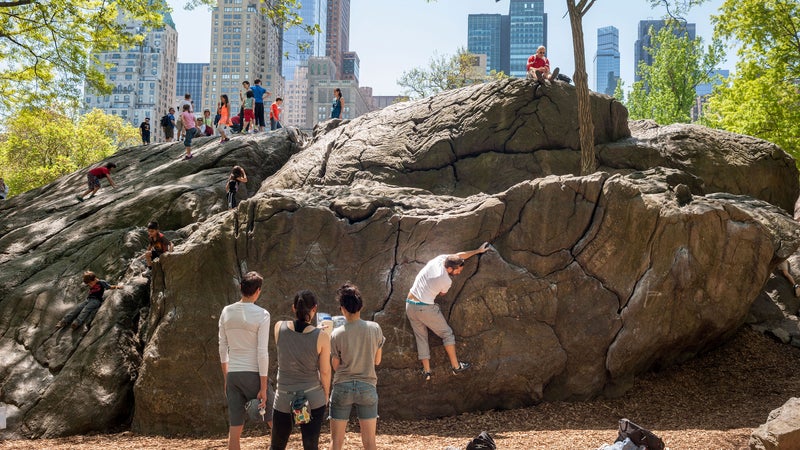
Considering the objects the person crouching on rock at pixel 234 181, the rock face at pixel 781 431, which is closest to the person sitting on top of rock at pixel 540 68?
the person crouching on rock at pixel 234 181

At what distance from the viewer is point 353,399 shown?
5.48m

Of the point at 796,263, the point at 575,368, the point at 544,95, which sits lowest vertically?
the point at 575,368

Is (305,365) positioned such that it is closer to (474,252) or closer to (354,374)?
(354,374)

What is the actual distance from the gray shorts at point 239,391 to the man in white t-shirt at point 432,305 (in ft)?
10.6

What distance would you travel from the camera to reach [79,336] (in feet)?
34.0

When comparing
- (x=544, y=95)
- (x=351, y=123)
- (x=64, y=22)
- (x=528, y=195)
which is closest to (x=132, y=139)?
(x=64, y=22)

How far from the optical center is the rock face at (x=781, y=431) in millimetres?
6027

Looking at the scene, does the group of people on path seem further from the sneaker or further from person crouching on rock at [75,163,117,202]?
person crouching on rock at [75,163,117,202]

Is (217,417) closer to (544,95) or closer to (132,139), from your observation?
(544,95)

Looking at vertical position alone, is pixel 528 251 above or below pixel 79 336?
above

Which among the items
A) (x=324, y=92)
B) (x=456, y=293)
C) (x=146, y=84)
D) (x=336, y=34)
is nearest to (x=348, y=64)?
(x=336, y=34)

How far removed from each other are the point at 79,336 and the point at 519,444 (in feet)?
23.4

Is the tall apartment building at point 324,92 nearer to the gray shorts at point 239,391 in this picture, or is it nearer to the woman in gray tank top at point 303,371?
the gray shorts at point 239,391

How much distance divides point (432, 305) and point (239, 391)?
3402 millimetres
